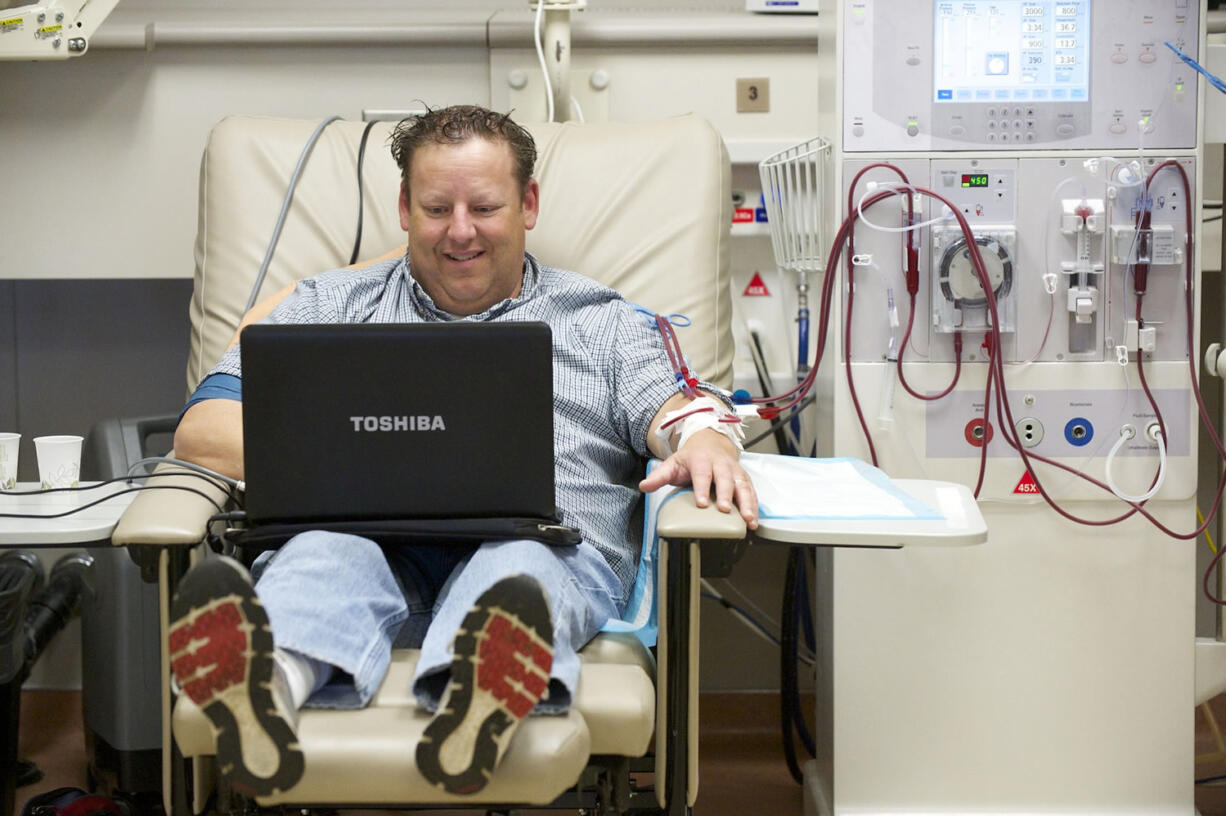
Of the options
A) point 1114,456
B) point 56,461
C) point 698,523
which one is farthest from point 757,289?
point 56,461

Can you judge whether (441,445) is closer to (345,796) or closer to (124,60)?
(345,796)

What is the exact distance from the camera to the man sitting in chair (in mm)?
1149

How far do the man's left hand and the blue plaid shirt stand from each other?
0.21 metres

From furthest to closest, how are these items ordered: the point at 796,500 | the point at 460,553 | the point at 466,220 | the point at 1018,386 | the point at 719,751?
the point at 719,751 < the point at 1018,386 < the point at 466,220 < the point at 460,553 < the point at 796,500

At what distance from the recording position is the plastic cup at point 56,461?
1.67 meters

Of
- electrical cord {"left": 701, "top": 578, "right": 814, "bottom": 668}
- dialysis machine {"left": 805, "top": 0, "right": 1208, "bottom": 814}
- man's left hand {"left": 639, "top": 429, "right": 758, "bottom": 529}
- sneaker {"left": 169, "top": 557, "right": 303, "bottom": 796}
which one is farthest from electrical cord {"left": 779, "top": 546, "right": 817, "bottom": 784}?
sneaker {"left": 169, "top": 557, "right": 303, "bottom": 796}

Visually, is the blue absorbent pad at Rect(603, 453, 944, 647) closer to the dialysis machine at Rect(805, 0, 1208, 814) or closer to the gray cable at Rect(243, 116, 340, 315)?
the dialysis machine at Rect(805, 0, 1208, 814)

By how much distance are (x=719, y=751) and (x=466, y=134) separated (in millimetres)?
1352

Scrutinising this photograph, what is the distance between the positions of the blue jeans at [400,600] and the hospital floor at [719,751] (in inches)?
32.2

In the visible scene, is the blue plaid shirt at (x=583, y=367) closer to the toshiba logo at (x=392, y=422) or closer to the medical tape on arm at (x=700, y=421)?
the medical tape on arm at (x=700, y=421)

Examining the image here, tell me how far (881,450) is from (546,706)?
0.88m

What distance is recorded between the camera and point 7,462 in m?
1.67

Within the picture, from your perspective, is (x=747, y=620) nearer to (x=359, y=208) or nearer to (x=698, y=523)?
(x=359, y=208)

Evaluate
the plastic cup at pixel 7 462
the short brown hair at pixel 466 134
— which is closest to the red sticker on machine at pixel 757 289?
the short brown hair at pixel 466 134
